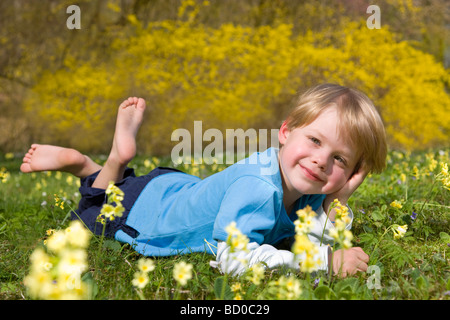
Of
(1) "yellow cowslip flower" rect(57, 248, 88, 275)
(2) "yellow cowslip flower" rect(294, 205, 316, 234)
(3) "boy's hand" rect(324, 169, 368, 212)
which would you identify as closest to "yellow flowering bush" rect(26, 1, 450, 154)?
(3) "boy's hand" rect(324, 169, 368, 212)

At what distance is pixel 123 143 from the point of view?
8.30ft

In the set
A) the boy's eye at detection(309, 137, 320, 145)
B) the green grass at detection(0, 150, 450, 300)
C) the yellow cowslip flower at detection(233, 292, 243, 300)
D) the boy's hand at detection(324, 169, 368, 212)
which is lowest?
the green grass at detection(0, 150, 450, 300)

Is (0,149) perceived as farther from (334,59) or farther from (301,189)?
(301,189)

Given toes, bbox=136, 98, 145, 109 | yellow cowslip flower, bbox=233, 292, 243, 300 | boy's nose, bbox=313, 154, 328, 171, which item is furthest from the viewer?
toes, bbox=136, 98, 145, 109

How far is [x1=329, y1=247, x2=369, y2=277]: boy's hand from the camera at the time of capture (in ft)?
5.57

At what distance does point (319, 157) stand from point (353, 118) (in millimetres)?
221

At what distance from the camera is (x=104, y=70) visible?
8.67 m

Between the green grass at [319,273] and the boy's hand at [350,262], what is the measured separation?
4cm

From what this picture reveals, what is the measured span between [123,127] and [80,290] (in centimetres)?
168

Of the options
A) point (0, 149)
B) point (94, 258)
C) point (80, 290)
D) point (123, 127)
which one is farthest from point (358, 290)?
point (0, 149)

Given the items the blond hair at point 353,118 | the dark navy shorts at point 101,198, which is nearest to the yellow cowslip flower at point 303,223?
the blond hair at point 353,118

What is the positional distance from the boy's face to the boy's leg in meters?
0.95

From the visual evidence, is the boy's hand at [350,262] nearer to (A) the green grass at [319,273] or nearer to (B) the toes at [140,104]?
(A) the green grass at [319,273]

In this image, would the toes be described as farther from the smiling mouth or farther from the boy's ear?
the smiling mouth
